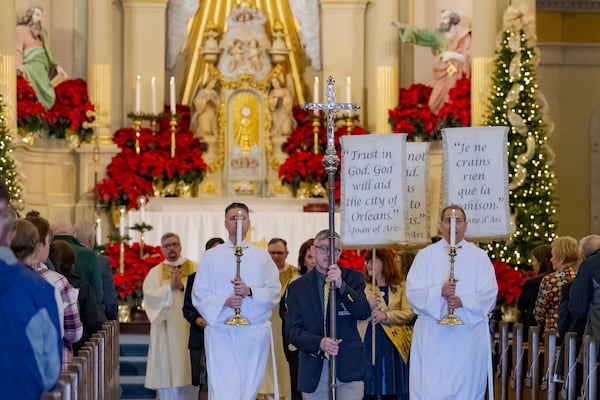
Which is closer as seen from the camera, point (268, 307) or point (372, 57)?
point (268, 307)

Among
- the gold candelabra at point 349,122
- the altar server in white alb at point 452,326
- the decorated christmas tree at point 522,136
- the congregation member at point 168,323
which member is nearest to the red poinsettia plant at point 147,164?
the gold candelabra at point 349,122

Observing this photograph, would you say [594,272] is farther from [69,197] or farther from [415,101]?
[69,197]

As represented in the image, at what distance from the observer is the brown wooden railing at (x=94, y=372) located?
690 cm

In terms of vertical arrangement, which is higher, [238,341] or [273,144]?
[273,144]

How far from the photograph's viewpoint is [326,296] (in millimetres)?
9727

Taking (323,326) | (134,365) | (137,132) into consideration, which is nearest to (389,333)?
(323,326)

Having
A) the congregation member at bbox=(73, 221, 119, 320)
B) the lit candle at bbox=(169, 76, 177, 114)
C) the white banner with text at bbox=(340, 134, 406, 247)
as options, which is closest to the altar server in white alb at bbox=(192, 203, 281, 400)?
the white banner with text at bbox=(340, 134, 406, 247)

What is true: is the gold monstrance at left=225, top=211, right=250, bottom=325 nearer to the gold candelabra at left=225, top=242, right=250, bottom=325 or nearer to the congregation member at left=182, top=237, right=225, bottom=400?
the gold candelabra at left=225, top=242, right=250, bottom=325

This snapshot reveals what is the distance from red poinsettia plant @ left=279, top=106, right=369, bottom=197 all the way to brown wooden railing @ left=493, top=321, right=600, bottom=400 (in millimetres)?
6737

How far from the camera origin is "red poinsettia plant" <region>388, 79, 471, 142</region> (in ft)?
58.4

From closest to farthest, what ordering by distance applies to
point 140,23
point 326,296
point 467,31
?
point 326,296 → point 467,31 → point 140,23

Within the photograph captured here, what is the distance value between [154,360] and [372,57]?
26.7ft

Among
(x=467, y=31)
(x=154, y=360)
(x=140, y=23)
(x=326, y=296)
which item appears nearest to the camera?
(x=326, y=296)

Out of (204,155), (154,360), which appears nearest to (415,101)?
(204,155)
